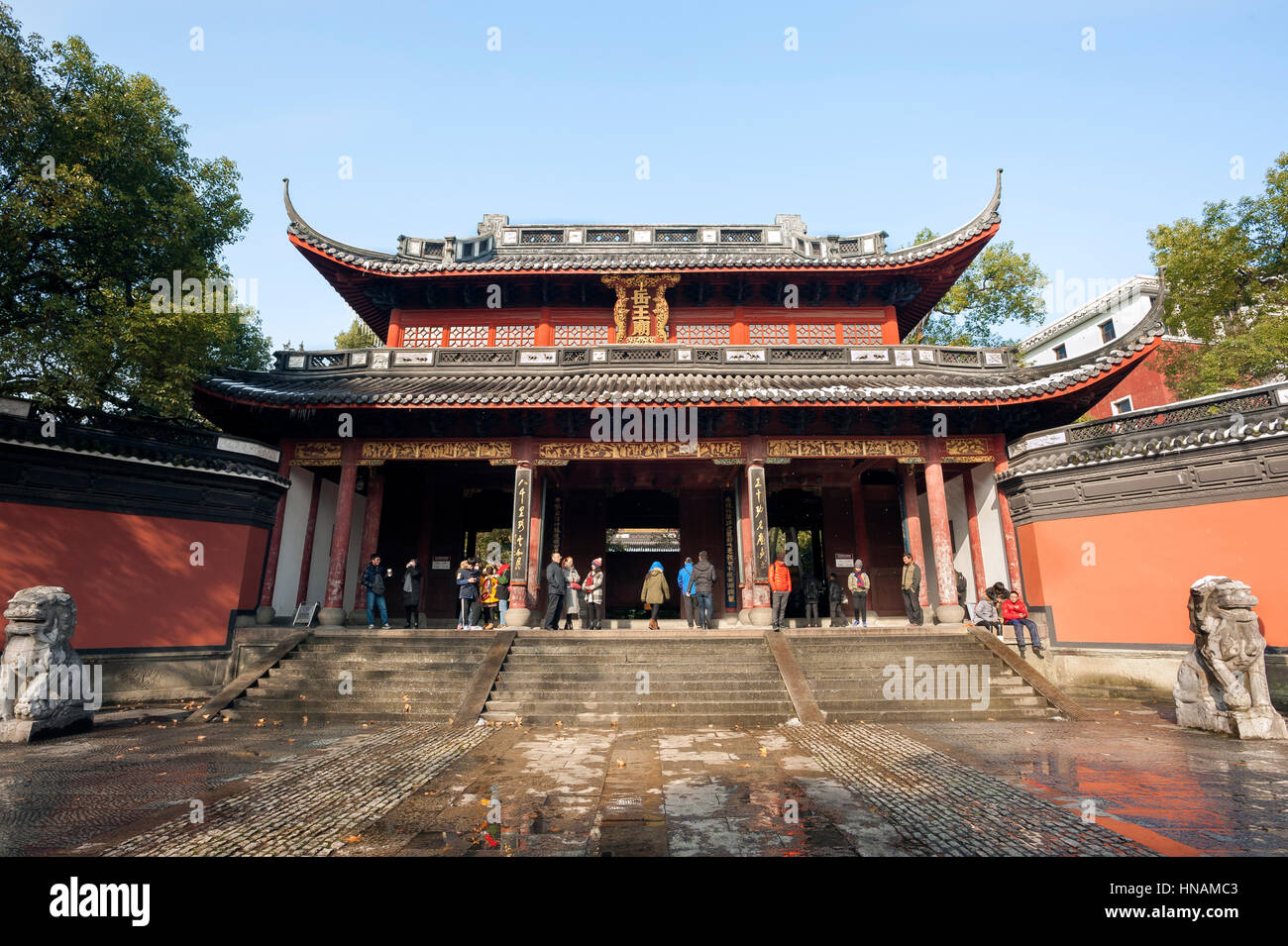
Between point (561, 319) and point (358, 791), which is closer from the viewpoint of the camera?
point (358, 791)

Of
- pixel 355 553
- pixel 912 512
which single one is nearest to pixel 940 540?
pixel 912 512

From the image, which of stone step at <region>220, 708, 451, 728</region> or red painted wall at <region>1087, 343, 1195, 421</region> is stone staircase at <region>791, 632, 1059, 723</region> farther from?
red painted wall at <region>1087, 343, 1195, 421</region>

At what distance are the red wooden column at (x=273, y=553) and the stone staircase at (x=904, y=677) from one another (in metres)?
10.0

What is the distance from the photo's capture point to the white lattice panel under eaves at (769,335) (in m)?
15.7

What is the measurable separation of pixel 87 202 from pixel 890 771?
1462 cm

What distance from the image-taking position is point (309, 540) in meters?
13.3

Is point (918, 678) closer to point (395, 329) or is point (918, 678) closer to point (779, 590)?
point (779, 590)

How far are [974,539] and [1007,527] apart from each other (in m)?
0.99

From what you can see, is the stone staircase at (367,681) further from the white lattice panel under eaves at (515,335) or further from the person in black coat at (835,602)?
the white lattice panel under eaves at (515,335)

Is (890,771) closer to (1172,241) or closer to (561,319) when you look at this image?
(561,319)

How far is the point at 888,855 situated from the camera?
3639 mm

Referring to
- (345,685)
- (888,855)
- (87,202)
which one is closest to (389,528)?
(345,685)

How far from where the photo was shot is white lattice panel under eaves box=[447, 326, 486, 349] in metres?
15.8

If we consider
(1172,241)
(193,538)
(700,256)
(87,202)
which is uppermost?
(1172,241)
